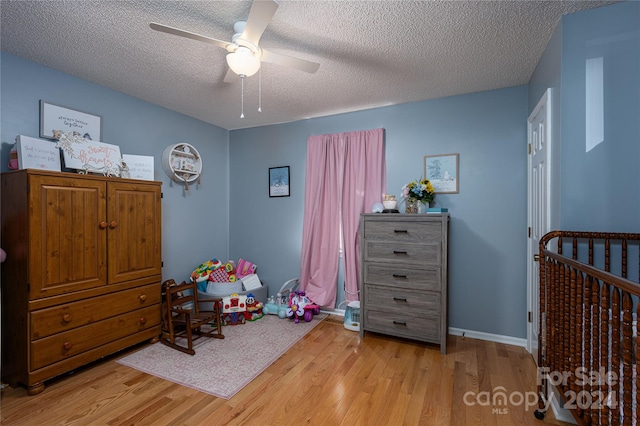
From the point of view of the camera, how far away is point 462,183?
301 centimetres

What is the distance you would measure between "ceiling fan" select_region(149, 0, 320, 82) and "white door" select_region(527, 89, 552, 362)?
5.53ft

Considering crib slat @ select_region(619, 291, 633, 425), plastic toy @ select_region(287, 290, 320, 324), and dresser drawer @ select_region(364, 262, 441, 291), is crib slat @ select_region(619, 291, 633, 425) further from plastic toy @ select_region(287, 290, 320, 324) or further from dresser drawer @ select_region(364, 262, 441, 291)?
plastic toy @ select_region(287, 290, 320, 324)

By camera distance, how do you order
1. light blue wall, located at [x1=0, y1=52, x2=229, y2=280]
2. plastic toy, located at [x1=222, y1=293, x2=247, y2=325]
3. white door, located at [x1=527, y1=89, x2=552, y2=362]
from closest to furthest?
white door, located at [x1=527, y1=89, x2=552, y2=362] < light blue wall, located at [x1=0, y1=52, x2=229, y2=280] < plastic toy, located at [x1=222, y1=293, x2=247, y2=325]

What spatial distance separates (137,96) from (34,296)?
82.0 inches

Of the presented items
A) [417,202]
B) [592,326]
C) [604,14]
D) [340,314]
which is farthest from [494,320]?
[604,14]

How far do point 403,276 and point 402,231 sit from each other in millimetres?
428

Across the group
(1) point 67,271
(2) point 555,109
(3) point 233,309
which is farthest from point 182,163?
(2) point 555,109

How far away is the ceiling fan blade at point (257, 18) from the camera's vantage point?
1435 mm

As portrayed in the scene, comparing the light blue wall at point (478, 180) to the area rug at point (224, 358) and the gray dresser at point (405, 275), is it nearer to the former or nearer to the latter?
the gray dresser at point (405, 275)

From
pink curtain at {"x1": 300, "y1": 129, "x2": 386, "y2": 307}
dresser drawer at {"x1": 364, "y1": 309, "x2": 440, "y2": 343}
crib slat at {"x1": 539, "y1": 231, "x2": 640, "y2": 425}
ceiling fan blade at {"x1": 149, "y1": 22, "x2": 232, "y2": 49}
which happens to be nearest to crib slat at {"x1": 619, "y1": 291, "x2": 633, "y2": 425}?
crib slat at {"x1": 539, "y1": 231, "x2": 640, "y2": 425}

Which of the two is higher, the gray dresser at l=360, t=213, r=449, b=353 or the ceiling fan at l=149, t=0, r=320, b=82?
the ceiling fan at l=149, t=0, r=320, b=82

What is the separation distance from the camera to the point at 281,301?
143 inches

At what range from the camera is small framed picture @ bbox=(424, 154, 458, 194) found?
3.03 meters

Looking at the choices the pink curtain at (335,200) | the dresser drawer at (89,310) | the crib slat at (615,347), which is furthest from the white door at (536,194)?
the dresser drawer at (89,310)
